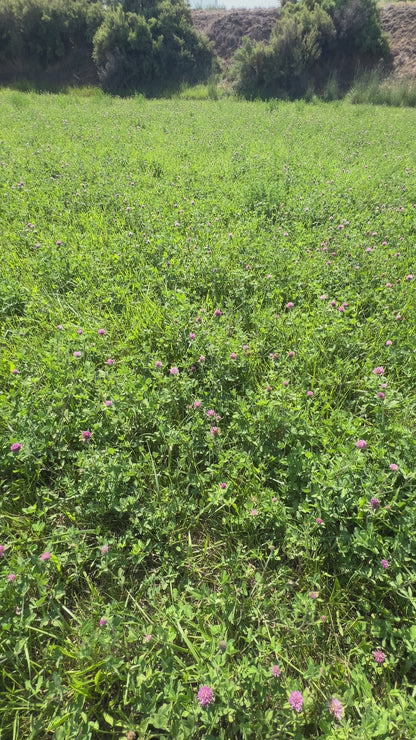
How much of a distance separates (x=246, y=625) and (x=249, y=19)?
30.7 meters

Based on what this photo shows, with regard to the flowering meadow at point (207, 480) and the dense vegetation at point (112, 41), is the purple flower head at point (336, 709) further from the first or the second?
the dense vegetation at point (112, 41)

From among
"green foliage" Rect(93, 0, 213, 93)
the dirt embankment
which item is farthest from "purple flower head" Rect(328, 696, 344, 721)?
the dirt embankment

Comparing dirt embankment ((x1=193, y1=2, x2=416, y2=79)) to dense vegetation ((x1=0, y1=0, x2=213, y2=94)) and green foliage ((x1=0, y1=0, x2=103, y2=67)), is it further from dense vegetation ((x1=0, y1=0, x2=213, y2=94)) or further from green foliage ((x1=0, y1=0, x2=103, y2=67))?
green foliage ((x1=0, y1=0, x2=103, y2=67))

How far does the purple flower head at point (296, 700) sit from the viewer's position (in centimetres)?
134

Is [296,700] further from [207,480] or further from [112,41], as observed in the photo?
[112,41]

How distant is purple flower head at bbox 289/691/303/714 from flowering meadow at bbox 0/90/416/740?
2 centimetres

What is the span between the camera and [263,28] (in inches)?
839

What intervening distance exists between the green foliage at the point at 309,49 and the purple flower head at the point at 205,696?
18.5 meters

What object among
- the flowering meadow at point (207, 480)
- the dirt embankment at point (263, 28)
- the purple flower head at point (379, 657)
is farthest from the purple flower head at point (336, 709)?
the dirt embankment at point (263, 28)

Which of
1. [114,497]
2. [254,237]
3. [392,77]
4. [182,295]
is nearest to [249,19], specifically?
[392,77]

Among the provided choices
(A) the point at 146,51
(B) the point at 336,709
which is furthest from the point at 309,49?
(B) the point at 336,709

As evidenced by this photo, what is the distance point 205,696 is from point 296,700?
13.5 inches

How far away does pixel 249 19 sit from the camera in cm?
2214

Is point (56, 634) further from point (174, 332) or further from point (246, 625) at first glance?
point (174, 332)
